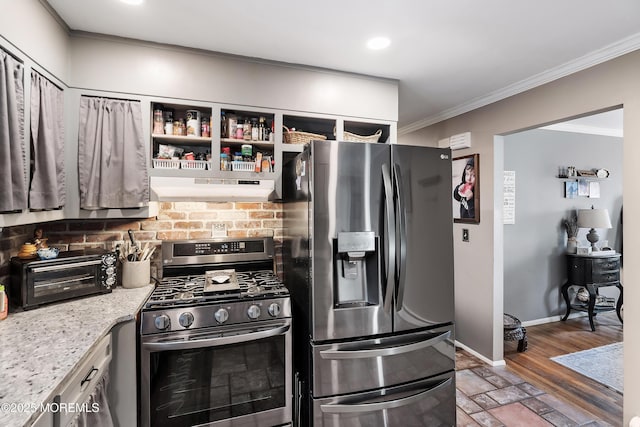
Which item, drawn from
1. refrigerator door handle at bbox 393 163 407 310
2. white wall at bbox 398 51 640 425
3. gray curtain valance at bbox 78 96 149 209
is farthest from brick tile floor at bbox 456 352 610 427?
gray curtain valance at bbox 78 96 149 209

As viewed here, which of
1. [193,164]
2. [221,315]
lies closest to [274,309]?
[221,315]

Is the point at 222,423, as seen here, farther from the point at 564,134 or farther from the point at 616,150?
the point at 616,150

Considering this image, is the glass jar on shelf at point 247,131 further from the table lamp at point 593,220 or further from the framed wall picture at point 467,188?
the table lamp at point 593,220

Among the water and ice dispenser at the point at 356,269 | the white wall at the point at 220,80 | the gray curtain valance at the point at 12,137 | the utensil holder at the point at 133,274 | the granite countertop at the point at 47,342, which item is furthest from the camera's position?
the utensil holder at the point at 133,274

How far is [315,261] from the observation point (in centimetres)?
175

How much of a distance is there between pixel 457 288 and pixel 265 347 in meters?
2.41

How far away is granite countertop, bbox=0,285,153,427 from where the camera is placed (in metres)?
0.89

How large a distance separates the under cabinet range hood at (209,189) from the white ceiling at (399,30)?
834 millimetres

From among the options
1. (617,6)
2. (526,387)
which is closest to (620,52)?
(617,6)

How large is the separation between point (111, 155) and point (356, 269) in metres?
1.56

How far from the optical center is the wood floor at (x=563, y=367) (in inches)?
97.0

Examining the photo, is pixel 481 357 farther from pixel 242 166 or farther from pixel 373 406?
pixel 242 166

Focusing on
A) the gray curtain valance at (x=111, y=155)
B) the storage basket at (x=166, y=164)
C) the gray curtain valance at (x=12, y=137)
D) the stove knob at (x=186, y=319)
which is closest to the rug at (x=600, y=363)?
the stove knob at (x=186, y=319)

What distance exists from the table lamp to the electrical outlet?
4473 mm
